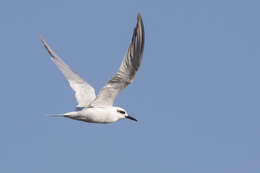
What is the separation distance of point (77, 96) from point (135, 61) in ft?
11.7

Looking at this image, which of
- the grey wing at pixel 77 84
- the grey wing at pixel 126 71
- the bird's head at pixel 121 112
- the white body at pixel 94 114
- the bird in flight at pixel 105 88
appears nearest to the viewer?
the grey wing at pixel 126 71

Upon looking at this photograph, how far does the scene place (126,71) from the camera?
1625 centimetres

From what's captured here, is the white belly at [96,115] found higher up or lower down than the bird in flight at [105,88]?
lower down

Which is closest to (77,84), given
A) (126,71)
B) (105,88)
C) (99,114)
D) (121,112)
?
(121,112)

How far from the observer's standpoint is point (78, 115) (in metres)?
17.2

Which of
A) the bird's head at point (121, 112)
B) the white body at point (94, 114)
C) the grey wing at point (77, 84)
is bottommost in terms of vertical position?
the white body at point (94, 114)

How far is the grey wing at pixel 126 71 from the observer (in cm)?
1545

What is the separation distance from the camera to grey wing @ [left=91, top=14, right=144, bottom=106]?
608 inches

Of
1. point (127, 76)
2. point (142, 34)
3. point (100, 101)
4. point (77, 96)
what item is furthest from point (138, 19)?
point (77, 96)

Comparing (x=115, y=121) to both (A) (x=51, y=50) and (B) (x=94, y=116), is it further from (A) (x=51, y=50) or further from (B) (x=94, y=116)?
(A) (x=51, y=50)

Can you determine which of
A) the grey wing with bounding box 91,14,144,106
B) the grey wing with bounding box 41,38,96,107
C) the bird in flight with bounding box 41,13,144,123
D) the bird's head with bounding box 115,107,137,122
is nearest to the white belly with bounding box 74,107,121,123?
the bird in flight with bounding box 41,13,144,123

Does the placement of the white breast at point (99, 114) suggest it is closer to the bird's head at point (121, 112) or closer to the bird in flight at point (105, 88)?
the bird in flight at point (105, 88)

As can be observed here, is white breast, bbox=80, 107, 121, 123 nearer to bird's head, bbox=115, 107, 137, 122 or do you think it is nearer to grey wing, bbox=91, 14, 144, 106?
grey wing, bbox=91, 14, 144, 106

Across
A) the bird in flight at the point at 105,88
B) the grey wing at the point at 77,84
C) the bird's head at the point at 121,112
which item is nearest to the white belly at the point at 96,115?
the bird in flight at the point at 105,88
